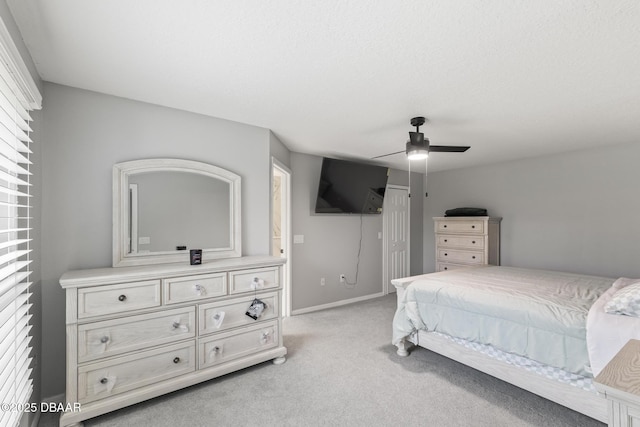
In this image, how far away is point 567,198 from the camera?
12.6 ft

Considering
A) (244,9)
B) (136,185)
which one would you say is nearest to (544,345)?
(244,9)

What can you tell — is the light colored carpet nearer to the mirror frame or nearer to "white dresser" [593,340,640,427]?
the mirror frame

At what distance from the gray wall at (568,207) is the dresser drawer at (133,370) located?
460cm

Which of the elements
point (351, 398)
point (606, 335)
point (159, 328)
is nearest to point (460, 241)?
point (606, 335)

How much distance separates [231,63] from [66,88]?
130 centimetres

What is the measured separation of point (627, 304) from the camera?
67.2 inches

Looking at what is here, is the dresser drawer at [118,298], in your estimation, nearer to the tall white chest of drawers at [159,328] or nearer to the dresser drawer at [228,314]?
the tall white chest of drawers at [159,328]

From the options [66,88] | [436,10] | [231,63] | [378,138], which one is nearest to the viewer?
[436,10]

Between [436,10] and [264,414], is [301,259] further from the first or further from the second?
[436,10]

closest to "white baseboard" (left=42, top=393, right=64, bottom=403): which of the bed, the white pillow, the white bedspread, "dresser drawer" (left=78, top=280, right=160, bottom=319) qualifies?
"dresser drawer" (left=78, top=280, right=160, bottom=319)

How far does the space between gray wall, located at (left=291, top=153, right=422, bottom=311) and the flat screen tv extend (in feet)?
0.56

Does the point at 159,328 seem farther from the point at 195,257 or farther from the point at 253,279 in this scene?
the point at 253,279

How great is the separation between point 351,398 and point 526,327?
1.33m

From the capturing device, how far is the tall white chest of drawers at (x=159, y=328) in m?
1.76
